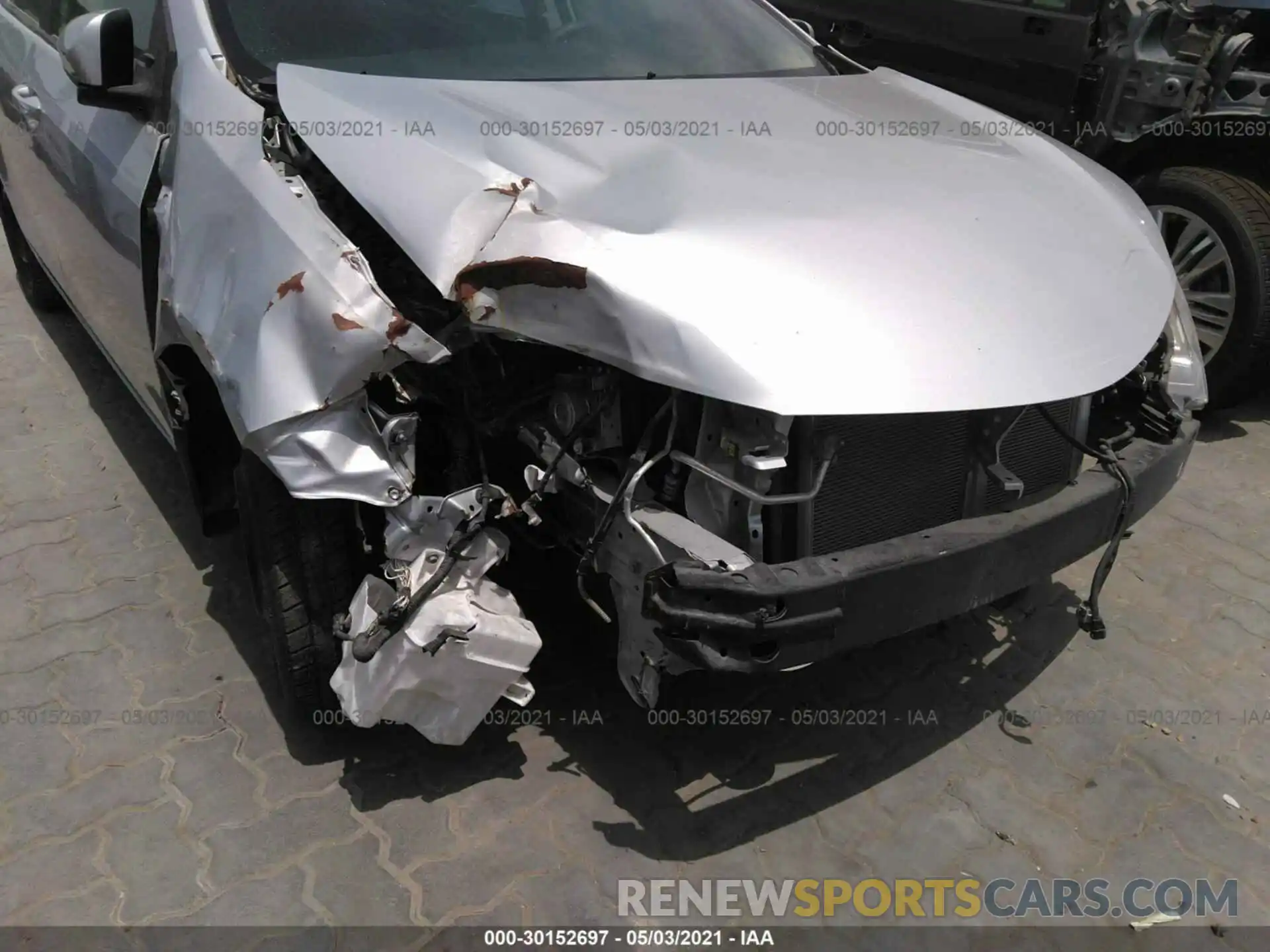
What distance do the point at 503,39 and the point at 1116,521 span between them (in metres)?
2.03

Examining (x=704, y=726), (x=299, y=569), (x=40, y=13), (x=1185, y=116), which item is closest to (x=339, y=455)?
(x=299, y=569)

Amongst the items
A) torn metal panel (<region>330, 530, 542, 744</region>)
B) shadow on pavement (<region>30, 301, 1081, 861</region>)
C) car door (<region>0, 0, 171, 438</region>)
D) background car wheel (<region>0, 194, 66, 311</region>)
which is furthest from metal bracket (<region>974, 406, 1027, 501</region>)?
background car wheel (<region>0, 194, 66, 311</region>)

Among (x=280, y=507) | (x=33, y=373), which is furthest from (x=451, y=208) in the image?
(x=33, y=373)

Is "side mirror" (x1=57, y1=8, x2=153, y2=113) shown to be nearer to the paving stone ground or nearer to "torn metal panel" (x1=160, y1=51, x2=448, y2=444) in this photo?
"torn metal panel" (x1=160, y1=51, x2=448, y2=444)

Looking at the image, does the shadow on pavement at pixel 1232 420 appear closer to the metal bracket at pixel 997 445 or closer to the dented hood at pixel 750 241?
the dented hood at pixel 750 241

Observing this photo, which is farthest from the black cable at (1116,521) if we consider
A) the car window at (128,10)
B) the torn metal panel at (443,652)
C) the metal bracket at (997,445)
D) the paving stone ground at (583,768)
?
the car window at (128,10)

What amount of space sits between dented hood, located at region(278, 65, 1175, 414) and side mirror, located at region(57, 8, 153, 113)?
1.81 feet

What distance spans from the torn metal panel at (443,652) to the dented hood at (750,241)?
563 millimetres

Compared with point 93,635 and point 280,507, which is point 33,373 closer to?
point 93,635

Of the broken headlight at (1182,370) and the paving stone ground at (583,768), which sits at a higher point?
the broken headlight at (1182,370)

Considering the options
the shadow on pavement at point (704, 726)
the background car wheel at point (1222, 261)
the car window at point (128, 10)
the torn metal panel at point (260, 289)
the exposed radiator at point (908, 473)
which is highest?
the car window at point (128, 10)

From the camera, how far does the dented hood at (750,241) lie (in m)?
1.88

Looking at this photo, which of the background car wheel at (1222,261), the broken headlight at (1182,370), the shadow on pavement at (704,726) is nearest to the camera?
the shadow on pavement at (704,726)

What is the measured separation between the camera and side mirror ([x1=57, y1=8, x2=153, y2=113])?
2580 mm
